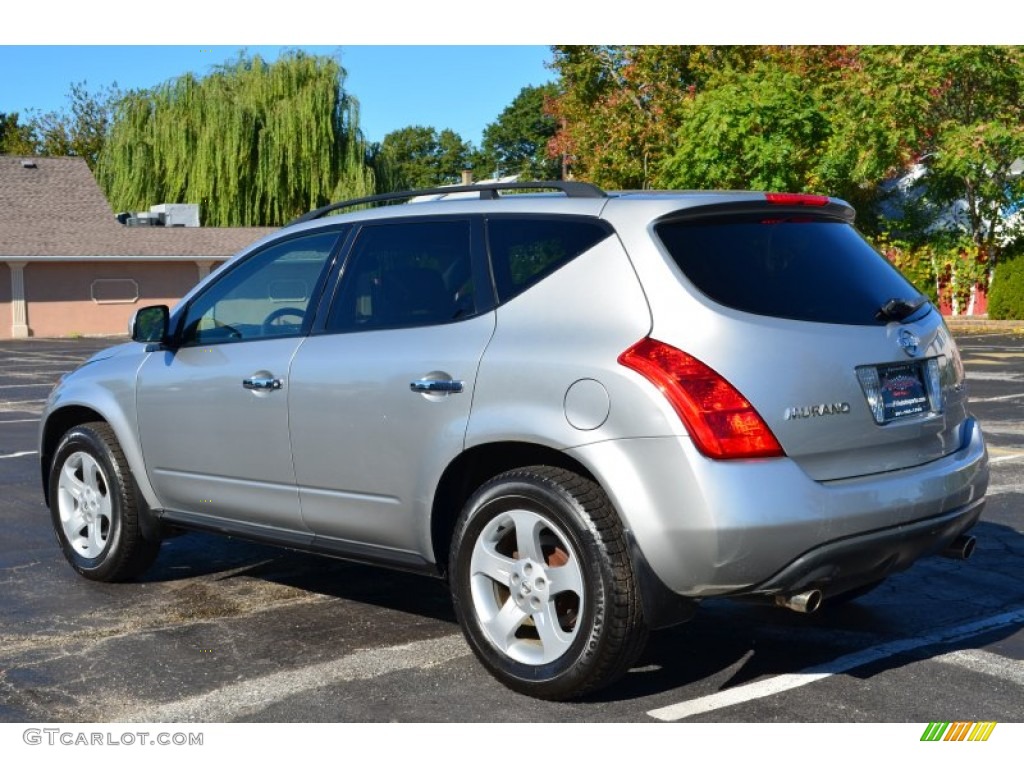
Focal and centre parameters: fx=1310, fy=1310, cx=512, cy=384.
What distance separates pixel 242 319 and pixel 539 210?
170 centimetres

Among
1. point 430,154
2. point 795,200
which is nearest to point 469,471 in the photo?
point 795,200

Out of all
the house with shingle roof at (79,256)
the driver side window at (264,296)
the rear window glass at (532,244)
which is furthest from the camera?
the house with shingle roof at (79,256)

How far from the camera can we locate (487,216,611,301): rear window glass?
4852 millimetres

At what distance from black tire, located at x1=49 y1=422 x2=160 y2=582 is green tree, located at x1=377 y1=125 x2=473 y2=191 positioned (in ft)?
336

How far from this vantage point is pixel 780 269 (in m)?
4.76

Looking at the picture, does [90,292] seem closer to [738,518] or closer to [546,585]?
[546,585]

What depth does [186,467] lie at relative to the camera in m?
6.12

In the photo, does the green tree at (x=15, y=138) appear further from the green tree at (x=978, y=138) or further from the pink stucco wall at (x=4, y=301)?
the green tree at (x=978, y=138)

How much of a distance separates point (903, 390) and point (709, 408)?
921 mm

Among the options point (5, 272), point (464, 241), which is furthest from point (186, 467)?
point (5, 272)

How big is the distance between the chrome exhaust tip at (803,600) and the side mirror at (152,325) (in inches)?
131

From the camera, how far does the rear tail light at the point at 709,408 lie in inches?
169

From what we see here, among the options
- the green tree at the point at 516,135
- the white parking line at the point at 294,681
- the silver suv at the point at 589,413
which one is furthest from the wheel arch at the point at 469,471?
the green tree at the point at 516,135
